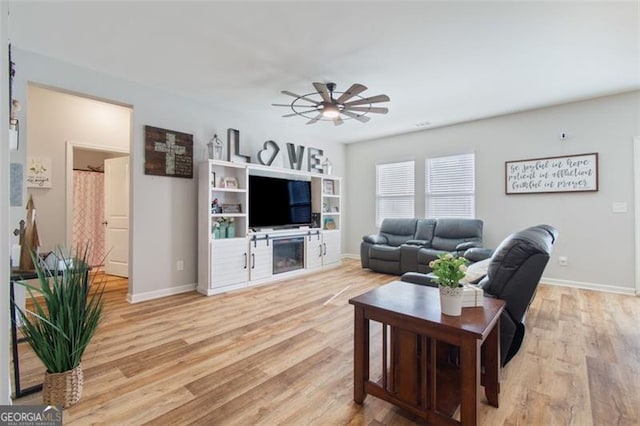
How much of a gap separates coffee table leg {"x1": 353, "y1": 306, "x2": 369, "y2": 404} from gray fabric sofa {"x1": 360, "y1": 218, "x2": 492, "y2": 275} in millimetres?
3085

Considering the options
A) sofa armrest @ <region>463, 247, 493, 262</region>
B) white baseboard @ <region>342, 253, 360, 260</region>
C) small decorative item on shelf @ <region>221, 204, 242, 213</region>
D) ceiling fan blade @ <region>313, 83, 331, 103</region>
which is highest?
ceiling fan blade @ <region>313, 83, 331, 103</region>

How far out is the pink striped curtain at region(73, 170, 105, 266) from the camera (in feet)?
17.1

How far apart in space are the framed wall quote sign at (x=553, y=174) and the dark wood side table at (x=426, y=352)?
3682mm

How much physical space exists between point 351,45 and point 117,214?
4.61m

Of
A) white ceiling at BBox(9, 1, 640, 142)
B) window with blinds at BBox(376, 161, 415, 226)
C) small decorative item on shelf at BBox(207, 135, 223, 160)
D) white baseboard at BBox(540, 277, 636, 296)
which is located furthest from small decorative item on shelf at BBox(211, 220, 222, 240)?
white baseboard at BBox(540, 277, 636, 296)

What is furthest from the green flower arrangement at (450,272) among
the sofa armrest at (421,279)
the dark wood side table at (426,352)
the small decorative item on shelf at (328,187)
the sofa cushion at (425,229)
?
the small decorative item on shelf at (328,187)

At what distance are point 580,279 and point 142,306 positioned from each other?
19.2 ft

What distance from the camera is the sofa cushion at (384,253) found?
195 inches

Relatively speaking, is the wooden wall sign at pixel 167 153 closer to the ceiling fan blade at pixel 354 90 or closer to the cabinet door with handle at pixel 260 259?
the cabinet door with handle at pixel 260 259

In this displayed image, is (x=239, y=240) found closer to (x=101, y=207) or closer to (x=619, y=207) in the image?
(x=101, y=207)

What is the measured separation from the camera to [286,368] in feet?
6.89

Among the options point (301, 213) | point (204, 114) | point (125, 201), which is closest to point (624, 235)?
point (301, 213)

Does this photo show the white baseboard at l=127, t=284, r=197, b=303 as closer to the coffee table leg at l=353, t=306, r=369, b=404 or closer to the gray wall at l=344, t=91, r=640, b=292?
the coffee table leg at l=353, t=306, r=369, b=404

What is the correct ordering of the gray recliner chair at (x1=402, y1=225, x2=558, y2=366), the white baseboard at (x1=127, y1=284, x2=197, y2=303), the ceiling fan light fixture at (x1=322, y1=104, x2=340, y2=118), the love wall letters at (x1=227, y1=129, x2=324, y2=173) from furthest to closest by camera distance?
the love wall letters at (x1=227, y1=129, x2=324, y2=173)
the white baseboard at (x1=127, y1=284, x2=197, y2=303)
the ceiling fan light fixture at (x1=322, y1=104, x2=340, y2=118)
the gray recliner chair at (x1=402, y1=225, x2=558, y2=366)
